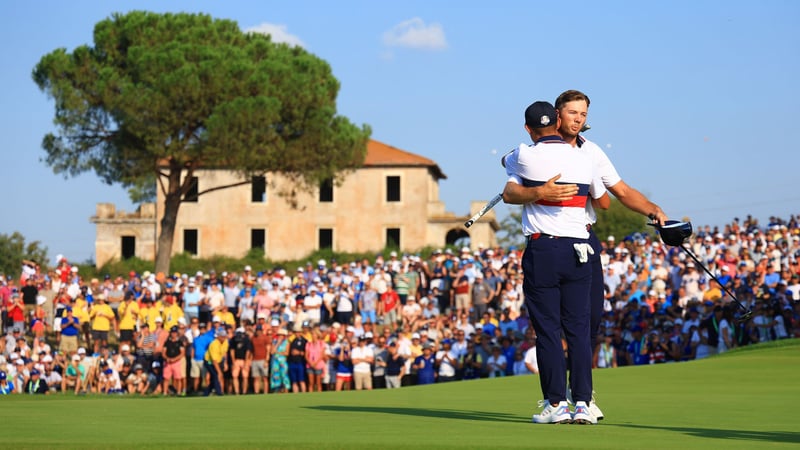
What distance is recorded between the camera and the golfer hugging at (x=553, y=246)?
24.1 feet

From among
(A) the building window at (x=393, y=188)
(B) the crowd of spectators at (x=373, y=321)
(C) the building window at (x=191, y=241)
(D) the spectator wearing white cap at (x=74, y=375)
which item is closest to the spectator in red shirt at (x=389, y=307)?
(B) the crowd of spectators at (x=373, y=321)

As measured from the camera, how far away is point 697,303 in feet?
75.3

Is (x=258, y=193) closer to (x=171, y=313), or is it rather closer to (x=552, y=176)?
(x=171, y=313)

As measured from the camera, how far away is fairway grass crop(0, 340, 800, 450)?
5.75 meters

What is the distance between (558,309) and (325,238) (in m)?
72.5

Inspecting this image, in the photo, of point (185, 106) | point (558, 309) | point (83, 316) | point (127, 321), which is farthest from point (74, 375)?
point (185, 106)

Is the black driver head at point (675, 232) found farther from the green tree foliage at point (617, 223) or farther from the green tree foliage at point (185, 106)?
the green tree foliage at point (617, 223)

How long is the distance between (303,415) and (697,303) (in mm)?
16065

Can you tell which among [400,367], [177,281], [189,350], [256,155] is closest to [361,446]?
[400,367]

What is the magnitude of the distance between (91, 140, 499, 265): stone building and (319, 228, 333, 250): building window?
2.5 inches

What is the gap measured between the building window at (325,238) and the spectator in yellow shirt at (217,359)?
53.3 metres

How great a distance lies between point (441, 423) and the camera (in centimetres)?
734

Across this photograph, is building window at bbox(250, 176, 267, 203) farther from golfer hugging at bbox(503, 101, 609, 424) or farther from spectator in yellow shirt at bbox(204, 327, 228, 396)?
golfer hugging at bbox(503, 101, 609, 424)

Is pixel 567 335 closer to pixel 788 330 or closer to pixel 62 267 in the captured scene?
pixel 788 330
